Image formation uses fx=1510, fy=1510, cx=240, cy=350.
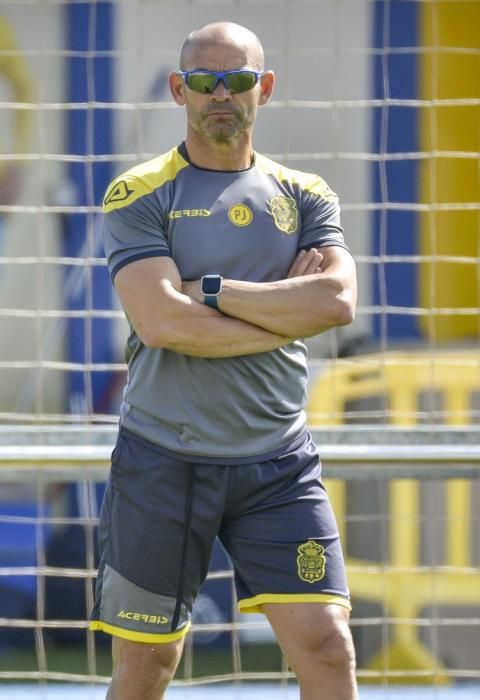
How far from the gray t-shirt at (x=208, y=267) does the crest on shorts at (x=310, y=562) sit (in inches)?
9.7

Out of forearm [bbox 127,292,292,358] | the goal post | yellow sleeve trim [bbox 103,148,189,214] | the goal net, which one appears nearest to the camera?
forearm [bbox 127,292,292,358]

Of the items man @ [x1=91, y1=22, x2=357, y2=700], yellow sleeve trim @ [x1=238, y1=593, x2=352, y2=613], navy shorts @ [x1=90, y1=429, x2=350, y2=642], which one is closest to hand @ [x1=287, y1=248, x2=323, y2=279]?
man @ [x1=91, y1=22, x2=357, y2=700]

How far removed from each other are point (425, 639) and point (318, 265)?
4039 millimetres

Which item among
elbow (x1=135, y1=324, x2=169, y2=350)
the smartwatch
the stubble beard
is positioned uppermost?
the stubble beard

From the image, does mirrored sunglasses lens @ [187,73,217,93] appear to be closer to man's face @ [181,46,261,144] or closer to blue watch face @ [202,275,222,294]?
man's face @ [181,46,261,144]

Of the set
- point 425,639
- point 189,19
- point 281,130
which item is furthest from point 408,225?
point 425,639

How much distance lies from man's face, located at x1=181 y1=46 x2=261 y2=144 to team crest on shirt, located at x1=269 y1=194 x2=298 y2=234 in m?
0.19

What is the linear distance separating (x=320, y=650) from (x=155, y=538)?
1.53 ft

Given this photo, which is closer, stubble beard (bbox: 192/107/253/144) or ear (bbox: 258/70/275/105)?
stubble beard (bbox: 192/107/253/144)

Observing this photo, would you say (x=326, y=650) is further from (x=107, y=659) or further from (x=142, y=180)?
(x=107, y=659)

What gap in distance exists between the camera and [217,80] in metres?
3.57

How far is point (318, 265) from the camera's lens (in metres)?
3.64

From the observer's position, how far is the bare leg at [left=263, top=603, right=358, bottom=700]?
3512mm

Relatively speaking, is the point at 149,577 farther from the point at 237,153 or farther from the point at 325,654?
the point at 237,153
